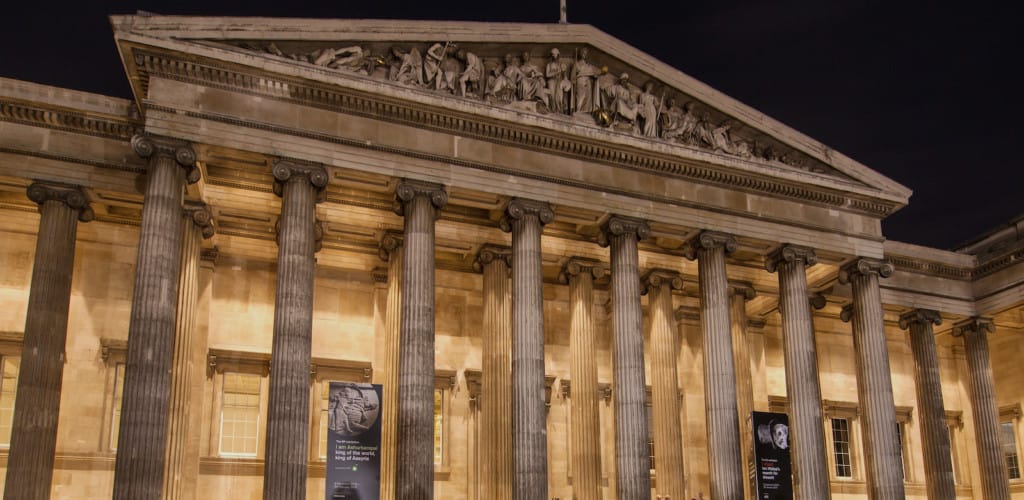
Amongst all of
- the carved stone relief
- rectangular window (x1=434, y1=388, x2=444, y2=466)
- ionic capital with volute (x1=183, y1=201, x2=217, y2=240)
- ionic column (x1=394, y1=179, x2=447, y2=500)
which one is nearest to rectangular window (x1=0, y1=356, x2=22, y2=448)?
ionic capital with volute (x1=183, y1=201, x2=217, y2=240)

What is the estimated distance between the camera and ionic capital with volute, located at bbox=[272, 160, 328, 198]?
24234mm

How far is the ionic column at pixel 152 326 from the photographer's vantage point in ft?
69.5

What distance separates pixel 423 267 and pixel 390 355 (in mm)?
3294

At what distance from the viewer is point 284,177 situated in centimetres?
2425

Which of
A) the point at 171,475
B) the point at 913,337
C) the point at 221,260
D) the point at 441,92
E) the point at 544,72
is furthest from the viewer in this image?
the point at 913,337

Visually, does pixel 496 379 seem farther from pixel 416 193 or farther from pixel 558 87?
pixel 558 87

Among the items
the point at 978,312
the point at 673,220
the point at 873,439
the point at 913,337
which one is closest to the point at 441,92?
the point at 673,220

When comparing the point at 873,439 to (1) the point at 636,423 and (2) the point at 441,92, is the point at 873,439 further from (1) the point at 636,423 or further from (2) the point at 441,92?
(2) the point at 441,92

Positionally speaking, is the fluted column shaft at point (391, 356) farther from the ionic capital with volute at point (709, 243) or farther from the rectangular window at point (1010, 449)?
the rectangular window at point (1010, 449)

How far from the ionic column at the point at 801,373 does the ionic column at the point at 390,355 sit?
11.2 meters

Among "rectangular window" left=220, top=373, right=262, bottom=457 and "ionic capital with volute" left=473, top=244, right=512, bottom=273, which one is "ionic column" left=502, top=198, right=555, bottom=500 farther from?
"rectangular window" left=220, top=373, right=262, bottom=457

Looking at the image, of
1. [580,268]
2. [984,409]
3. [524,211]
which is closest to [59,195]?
[524,211]

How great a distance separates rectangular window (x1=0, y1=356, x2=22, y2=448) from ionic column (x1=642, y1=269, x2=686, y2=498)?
58.5 ft

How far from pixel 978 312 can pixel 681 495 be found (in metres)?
14.5
